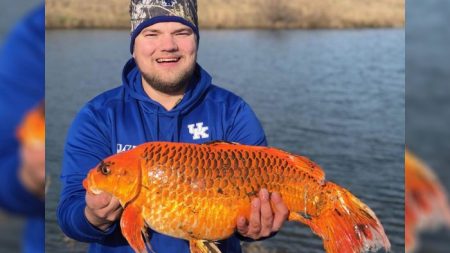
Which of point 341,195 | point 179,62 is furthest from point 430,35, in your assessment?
point 179,62

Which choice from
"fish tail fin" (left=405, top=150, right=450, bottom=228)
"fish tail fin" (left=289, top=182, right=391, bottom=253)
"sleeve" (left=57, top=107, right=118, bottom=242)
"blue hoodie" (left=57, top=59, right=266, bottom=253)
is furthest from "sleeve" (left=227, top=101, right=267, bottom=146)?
"fish tail fin" (left=405, top=150, right=450, bottom=228)

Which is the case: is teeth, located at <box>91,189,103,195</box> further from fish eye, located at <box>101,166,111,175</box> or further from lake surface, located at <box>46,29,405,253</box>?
lake surface, located at <box>46,29,405,253</box>

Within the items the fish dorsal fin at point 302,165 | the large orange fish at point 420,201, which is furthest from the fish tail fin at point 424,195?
the fish dorsal fin at point 302,165

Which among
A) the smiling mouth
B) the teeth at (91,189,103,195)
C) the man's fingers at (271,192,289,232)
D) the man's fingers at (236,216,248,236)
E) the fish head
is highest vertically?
the smiling mouth

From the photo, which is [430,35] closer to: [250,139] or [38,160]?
[250,139]

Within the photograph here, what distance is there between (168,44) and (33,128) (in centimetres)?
52

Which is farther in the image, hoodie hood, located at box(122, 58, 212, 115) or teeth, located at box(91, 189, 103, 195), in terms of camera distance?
hoodie hood, located at box(122, 58, 212, 115)

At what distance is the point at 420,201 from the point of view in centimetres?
172

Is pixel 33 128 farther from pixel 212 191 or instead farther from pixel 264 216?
pixel 264 216

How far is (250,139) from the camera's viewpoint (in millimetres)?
1427

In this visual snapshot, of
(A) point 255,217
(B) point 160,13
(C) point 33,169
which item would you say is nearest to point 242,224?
(A) point 255,217

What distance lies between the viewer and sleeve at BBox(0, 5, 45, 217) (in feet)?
4.91

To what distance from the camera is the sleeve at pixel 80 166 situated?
4.33 feet

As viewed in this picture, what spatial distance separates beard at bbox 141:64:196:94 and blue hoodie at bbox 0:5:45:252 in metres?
0.37
